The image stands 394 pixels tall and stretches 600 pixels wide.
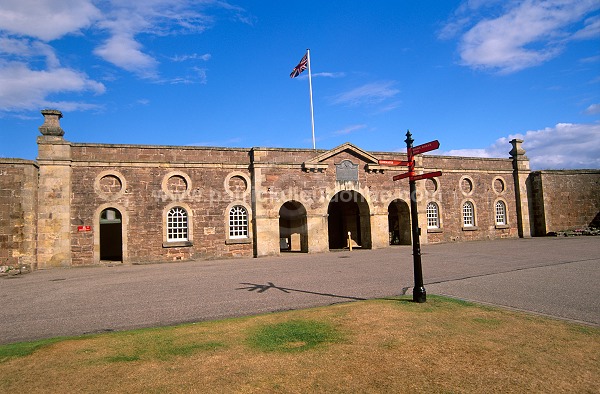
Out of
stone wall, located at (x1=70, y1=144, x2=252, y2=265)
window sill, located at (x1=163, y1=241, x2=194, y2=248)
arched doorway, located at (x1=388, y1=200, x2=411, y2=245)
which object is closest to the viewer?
stone wall, located at (x1=70, y1=144, x2=252, y2=265)

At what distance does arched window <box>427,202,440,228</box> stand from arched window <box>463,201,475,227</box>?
253cm

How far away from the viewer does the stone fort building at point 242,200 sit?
18.0 meters

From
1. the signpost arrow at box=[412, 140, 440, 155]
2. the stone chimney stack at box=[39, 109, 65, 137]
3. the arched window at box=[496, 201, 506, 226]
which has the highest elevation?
the stone chimney stack at box=[39, 109, 65, 137]

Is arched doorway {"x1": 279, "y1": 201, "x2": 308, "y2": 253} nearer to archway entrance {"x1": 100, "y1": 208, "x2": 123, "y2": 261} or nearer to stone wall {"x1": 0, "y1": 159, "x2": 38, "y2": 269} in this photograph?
archway entrance {"x1": 100, "y1": 208, "x2": 123, "y2": 261}

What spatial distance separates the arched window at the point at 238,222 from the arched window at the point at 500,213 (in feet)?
63.2

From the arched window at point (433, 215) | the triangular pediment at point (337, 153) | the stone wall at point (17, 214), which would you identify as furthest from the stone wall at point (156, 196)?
the arched window at point (433, 215)

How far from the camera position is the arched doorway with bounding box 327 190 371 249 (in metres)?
24.2

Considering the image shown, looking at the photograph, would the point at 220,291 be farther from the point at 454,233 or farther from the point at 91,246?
the point at 454,233

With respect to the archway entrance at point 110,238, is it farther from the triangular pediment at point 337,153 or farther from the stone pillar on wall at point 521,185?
the stone pillar on wall at point 521,185

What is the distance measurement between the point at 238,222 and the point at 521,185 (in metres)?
21.9

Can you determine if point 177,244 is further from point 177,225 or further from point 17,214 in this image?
point 17,214

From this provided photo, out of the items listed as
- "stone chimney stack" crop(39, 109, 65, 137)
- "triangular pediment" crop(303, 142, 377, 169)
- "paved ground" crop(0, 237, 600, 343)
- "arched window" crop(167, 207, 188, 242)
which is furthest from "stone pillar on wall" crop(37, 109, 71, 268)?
"triangular pediment" crop(303, 142, 377, 169)

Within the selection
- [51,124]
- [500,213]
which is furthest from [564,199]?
[51,124]

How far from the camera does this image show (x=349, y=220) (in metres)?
28.2
